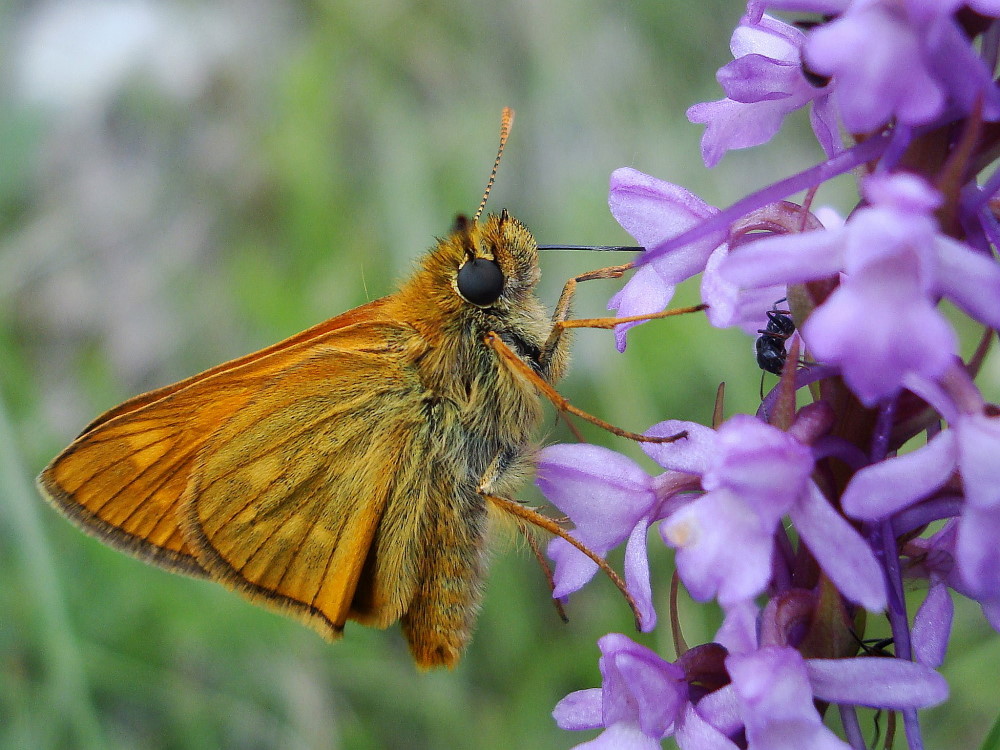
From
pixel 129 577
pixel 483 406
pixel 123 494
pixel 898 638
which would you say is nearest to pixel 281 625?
pixel 129 577

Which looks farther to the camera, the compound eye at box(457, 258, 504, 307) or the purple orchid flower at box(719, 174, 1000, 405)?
the compound eye at box(457, 258, 504, 307)

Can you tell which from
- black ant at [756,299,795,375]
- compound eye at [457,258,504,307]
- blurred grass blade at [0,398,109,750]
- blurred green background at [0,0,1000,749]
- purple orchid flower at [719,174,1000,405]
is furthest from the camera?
blurred green background at [0,0,1000,749]

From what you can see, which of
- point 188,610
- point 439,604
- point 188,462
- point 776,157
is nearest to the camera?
point 439,604

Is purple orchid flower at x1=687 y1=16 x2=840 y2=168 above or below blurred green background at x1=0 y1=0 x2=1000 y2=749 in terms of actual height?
above

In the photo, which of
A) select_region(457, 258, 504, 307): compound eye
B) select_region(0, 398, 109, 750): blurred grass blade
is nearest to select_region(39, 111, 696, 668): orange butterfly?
select_region(457, 258, 504, 307): compound eye

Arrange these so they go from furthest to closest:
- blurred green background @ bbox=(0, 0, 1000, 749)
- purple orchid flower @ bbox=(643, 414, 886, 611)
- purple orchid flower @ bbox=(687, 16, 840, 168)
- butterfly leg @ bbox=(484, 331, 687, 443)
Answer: blurred green background @ bbox=(0, 0, 1000, 749)
butterfly leg @ bbox=(484, 331, 687, 443)
purple orchid flower @ bbox=(687, 16, 840, 168)
purple orchid flower @ bbox=(643, 414, 886, 611)

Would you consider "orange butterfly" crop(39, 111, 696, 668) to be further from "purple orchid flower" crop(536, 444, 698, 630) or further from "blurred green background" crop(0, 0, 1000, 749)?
"purple orchid flower" crop(536, 444, 698, 630)

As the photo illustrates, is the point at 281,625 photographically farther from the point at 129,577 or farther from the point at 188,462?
the point at 188,462

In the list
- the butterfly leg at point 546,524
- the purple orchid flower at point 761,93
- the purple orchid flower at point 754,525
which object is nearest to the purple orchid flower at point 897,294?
the purple orchid flower at point 754,525
